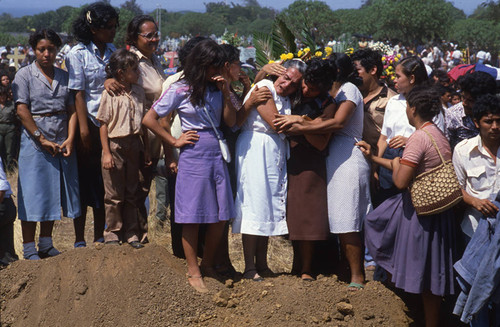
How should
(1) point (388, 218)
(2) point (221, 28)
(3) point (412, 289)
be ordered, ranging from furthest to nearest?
(2) point (221, 28), (1) point (388, 218), (3) point (412, 289)

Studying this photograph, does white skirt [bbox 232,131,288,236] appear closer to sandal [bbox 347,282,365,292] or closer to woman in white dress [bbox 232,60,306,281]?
woman in white dress [bbox 232,60,306,281]

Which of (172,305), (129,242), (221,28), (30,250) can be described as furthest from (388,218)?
(221,28)

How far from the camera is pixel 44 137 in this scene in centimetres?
523

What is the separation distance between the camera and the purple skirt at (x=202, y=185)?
472 centimetres

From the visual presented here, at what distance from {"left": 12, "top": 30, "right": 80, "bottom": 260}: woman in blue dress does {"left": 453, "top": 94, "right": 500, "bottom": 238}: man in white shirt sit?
3234 mm

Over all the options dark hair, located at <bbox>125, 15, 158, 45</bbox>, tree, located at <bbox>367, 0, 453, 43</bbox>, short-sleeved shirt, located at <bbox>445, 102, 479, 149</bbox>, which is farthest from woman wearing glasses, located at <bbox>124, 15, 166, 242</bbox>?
tree, located at <bbox>367, 0, 453, 43</bbox>

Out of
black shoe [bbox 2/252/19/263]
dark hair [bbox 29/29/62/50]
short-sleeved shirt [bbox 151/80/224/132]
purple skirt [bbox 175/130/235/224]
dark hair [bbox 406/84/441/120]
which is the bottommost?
black shoe [bbox 2/252/19/263]

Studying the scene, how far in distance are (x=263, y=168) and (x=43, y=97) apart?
6.56ft

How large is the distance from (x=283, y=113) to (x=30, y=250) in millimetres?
2556

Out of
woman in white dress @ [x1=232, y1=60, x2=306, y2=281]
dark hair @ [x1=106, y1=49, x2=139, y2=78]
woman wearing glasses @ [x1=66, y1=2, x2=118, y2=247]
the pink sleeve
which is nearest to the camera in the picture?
the pink sleeve

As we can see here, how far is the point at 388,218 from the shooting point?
15.4 feet

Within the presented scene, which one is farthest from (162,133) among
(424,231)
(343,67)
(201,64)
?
(424,231)

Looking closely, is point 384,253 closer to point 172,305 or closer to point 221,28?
point 172,305

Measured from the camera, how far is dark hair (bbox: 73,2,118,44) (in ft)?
17.2
